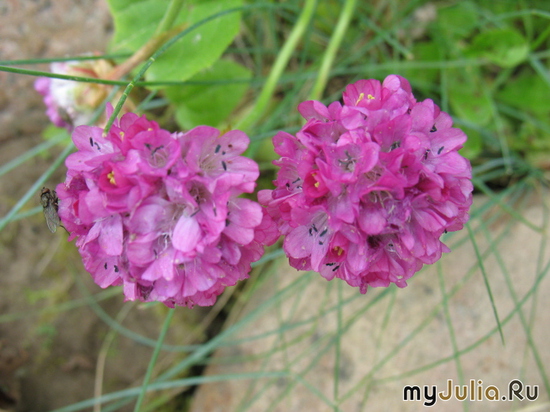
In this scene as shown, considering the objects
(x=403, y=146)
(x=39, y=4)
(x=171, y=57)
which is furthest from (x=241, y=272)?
(x=39, y=4)

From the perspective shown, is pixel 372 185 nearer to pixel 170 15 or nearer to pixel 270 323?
pixel 170 15

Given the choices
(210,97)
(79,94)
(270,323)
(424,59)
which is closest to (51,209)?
(79,94)

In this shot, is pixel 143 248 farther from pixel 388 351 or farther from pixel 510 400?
pixel 510 400

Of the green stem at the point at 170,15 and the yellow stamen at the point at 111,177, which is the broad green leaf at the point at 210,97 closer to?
the green stem at the point at 170,15

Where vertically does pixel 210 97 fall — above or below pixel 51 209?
below

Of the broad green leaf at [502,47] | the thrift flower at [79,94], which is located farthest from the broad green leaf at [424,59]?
the thrift flower at [79,94]
